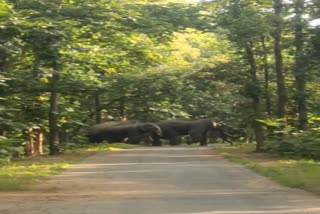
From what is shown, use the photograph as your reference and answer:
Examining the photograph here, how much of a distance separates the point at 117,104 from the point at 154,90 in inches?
374

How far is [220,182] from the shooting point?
1469 cm

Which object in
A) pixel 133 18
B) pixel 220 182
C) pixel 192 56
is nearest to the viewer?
pixel 220 182

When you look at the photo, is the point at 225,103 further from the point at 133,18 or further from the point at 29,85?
the point at 133,18

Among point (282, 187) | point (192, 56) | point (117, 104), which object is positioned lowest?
point (282, 187)

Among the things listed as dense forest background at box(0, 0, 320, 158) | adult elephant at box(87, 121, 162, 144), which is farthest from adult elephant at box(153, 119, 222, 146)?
dense forest background at box(0, 0, 320, 158)

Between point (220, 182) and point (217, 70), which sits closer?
point (220, 182)

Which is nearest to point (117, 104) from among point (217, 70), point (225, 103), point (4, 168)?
point (225, 103)

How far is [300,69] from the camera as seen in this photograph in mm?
17391

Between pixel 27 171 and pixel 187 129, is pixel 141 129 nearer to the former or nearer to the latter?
pixel 187 129

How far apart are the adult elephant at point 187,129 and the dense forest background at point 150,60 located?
324 centimetres

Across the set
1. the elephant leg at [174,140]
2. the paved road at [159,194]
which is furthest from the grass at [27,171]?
the elephant leg at [174,140]

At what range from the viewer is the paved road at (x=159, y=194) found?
34.5 feet

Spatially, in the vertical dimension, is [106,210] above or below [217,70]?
below

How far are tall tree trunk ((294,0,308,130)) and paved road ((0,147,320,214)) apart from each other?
3.29m
